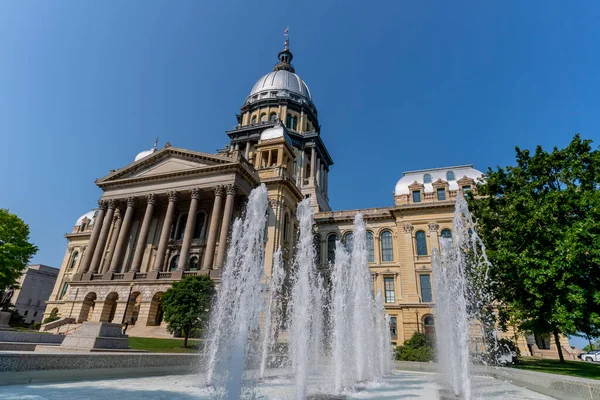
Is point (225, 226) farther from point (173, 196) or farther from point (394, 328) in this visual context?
point (394, 328)

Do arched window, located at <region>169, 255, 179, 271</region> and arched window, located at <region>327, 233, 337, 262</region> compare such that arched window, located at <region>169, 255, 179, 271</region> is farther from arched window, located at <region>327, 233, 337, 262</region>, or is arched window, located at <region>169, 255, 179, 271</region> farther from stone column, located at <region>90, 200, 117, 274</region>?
arched window, located at <region>327, 233, 337, 262</region>

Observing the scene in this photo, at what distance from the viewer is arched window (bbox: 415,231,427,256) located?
3666 cm

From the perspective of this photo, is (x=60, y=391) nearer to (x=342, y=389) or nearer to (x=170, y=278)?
(x=342, y=389)

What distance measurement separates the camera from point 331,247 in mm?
42375

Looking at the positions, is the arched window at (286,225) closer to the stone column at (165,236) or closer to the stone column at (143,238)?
the stone column at (165,236)

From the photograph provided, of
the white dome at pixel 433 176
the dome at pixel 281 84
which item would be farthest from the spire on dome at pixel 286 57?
the white dome at pixel 433 176

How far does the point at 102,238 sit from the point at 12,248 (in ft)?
26.8

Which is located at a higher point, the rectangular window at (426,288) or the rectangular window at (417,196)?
the rectangular window at (417,196)

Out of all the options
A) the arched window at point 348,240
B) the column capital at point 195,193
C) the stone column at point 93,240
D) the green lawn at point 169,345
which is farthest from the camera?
the arched window at point 348,240

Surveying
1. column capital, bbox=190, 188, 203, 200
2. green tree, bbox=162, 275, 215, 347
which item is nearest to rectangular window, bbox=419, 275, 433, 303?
green tree, bbox=162, 275, 215, 347

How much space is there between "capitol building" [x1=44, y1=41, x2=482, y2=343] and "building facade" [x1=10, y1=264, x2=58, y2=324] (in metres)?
35.6

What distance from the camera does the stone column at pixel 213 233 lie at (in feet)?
97.7

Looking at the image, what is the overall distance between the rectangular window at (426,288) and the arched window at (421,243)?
2.62m

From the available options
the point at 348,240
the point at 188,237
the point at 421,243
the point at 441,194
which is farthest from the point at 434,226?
the point at 188,237
